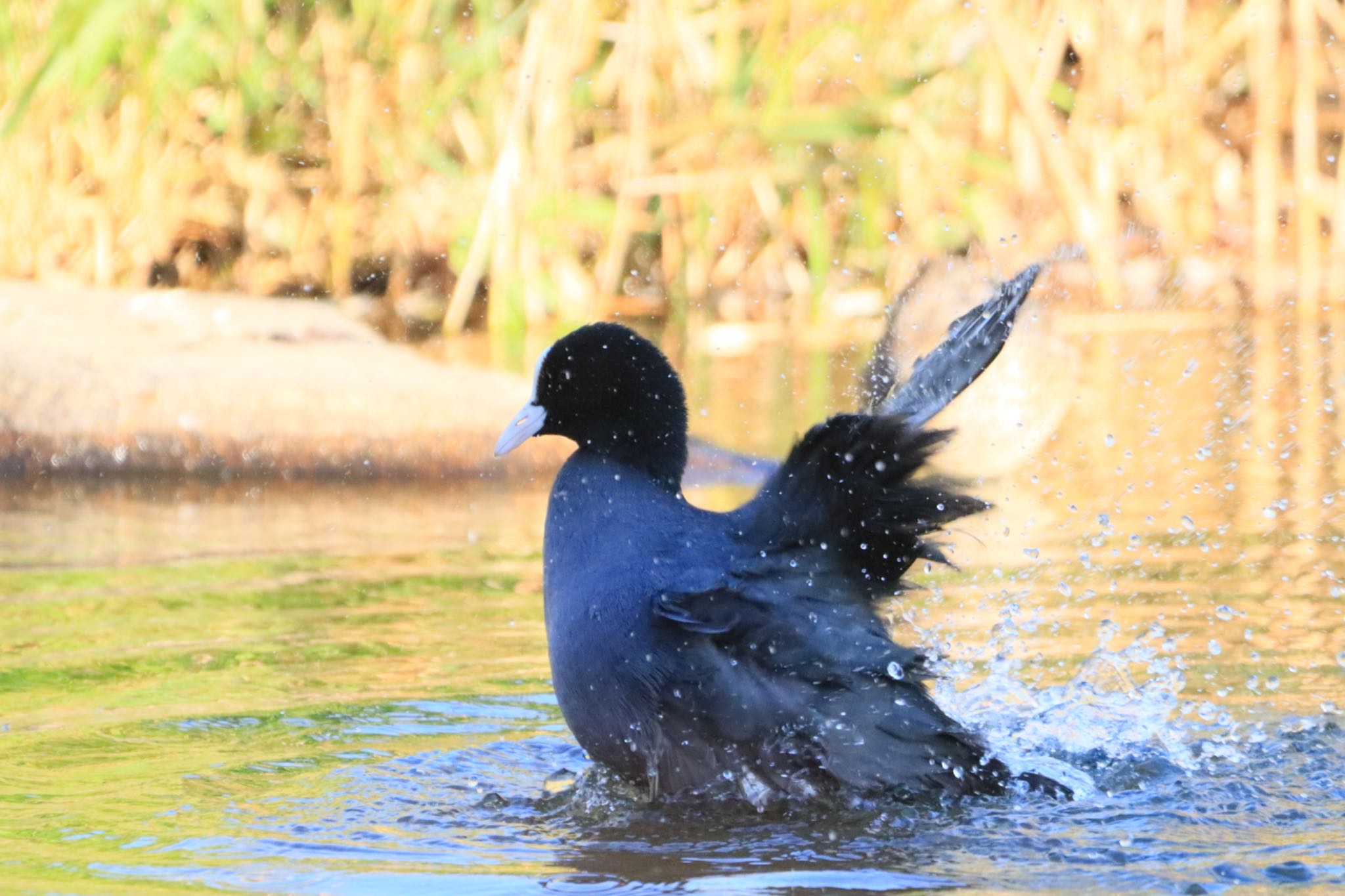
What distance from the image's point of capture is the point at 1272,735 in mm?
3564

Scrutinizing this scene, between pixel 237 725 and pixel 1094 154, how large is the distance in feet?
21.3

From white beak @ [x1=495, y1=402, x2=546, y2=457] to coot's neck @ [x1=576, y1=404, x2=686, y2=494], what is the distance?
0.35 feet

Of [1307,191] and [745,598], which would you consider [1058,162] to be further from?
[745,598]

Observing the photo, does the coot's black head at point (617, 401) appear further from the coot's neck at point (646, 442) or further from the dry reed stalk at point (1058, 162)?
the dry reed stalk at point (1058, 162)

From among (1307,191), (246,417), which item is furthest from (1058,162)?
(246,417)

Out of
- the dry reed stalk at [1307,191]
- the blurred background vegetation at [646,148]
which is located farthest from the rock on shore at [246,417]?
the dry reed stalk at [1307,191]

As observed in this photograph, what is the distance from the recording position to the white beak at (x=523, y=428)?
3486 mm

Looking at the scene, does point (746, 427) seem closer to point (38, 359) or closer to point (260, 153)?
point (38, 359)

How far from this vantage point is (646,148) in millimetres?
9383

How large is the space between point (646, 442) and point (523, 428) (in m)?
0.24

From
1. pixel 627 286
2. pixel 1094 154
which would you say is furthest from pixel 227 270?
pixel 1094 154

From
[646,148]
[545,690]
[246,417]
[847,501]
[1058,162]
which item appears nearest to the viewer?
[847,501]

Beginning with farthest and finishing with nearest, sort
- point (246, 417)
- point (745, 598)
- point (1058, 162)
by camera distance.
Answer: point (1058, 162), point (246, 417), point (745, 598)

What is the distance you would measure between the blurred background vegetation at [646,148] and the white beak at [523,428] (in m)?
5.30
